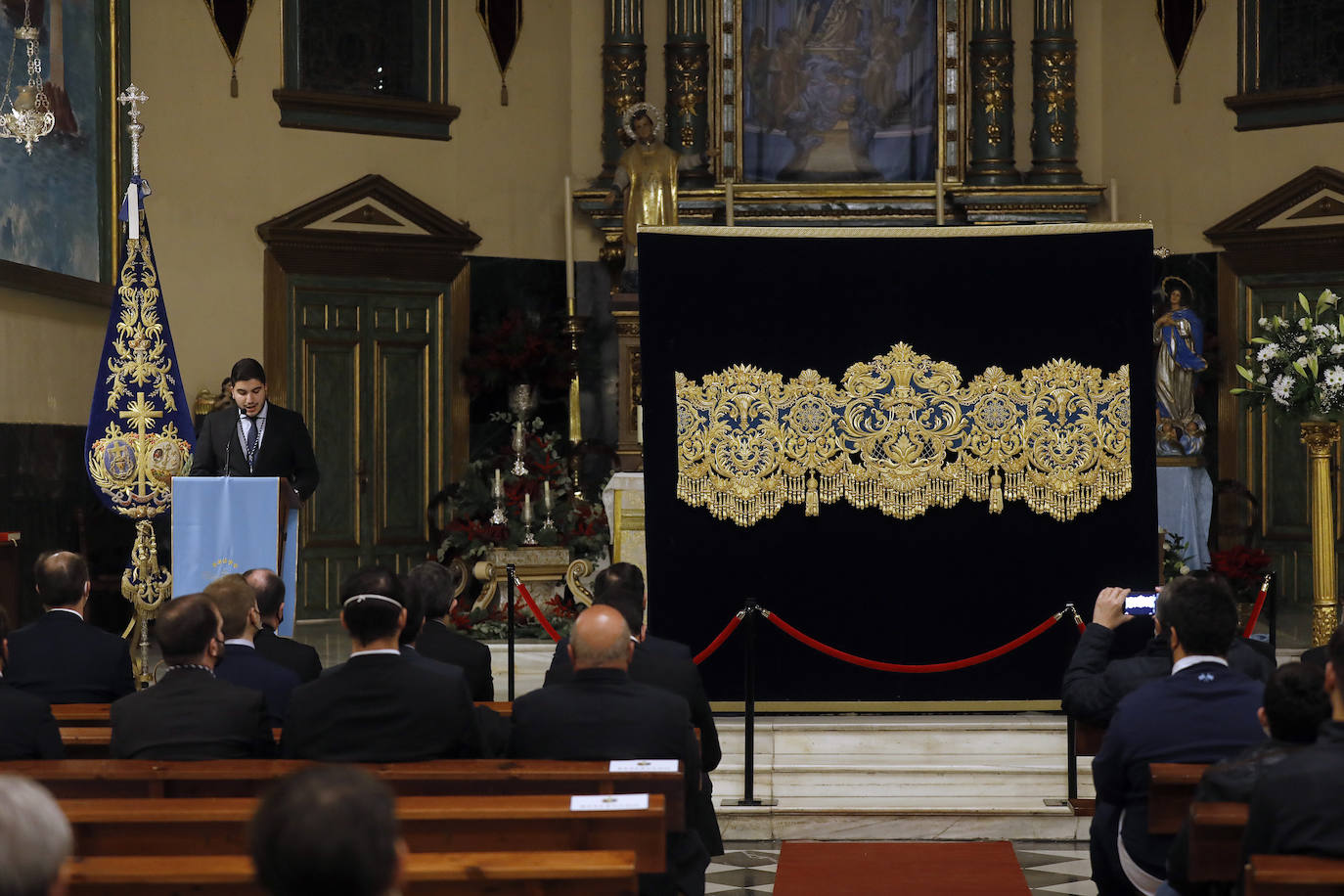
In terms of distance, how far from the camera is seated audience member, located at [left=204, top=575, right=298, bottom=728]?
520 cm

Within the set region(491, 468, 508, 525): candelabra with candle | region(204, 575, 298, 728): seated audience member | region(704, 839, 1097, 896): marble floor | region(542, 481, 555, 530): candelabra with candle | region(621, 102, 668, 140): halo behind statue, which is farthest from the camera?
region(621, 102, 668, 140): halo behind statue

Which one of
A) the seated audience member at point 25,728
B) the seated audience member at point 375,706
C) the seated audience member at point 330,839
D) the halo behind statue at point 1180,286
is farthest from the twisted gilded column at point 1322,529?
the seated audience member at point 330,839

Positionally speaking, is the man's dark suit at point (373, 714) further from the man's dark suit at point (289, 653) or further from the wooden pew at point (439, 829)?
the man's dark suit at point (289, 653)

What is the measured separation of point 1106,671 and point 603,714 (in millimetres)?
1594

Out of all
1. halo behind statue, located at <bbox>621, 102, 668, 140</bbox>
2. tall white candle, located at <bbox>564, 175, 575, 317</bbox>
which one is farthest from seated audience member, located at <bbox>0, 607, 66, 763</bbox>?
halo behind statue, located at <bbox>621, 102, 668, 140</bbox>

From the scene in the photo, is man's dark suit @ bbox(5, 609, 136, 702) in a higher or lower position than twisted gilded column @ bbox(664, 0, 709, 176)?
lower

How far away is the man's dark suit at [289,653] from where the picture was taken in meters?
5.68

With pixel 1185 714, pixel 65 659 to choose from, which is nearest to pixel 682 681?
pixel 1185 714

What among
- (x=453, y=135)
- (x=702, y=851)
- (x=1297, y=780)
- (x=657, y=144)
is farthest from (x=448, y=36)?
(x=1297, y=780)

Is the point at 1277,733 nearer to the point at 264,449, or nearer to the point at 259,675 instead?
the point at 259,675

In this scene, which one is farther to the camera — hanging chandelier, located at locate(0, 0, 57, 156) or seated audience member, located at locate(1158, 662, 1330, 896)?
hanging chandelier, located at locate(0, 0, 57, 156)

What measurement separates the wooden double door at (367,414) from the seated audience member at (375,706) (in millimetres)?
8370

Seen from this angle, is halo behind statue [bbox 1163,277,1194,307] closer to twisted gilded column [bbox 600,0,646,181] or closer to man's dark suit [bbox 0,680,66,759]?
twisted gilded column [bbox 600,0,646,181]

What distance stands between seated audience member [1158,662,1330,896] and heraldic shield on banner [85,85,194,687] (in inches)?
247
